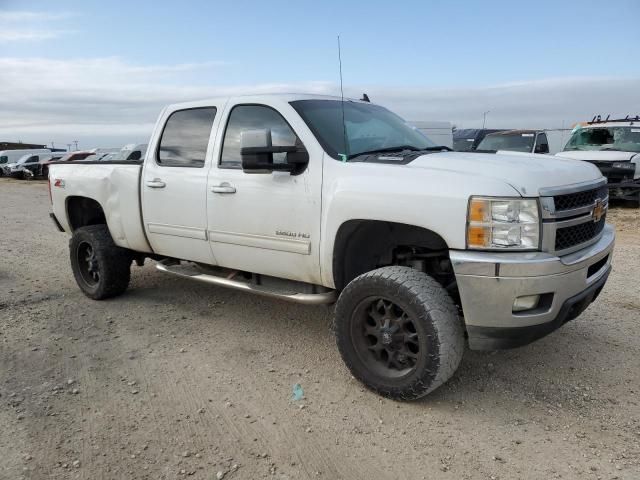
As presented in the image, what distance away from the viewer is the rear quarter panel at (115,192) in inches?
195

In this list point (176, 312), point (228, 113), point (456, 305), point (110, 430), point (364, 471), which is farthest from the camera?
point (176, 312)

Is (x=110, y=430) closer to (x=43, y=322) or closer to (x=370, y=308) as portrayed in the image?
(x=370, y=308)

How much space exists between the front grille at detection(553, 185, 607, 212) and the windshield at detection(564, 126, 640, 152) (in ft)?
33.5

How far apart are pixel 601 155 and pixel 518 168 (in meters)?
10.2

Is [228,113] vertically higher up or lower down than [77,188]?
higher up

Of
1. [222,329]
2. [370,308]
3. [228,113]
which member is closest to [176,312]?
[222,329]

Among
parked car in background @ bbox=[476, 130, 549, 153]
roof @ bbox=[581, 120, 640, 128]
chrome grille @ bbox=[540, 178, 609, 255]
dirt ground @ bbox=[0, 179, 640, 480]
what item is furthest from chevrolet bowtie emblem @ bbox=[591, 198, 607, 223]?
roof @ bbox=[581, 120, 640, 128]

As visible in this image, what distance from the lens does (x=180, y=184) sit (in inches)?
177

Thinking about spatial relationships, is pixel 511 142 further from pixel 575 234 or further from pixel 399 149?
pixel 575 234

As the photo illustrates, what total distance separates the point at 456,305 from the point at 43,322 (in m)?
3.70

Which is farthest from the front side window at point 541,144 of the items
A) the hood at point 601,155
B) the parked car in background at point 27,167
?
the parked car in background at point 27,167

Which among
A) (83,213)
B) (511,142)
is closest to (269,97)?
(83,213)

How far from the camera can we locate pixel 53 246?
8.77 metres

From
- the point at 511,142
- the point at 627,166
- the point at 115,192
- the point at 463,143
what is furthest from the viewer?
the point at 463,143
